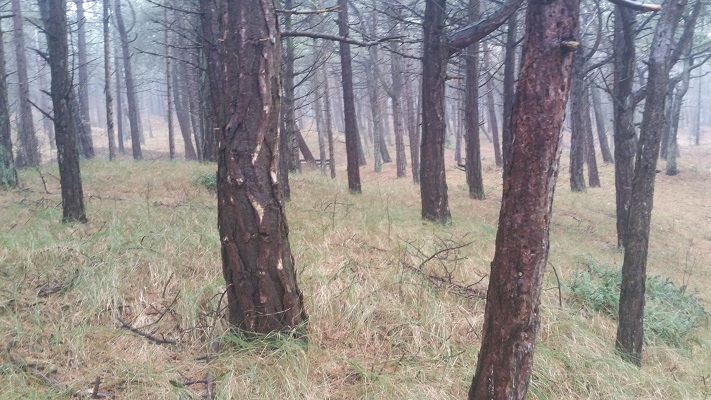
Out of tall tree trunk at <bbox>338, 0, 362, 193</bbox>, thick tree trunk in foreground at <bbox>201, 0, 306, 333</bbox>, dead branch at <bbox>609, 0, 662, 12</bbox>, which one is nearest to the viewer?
dead branch at <bbox>609, 0, 662, 12</bbox>

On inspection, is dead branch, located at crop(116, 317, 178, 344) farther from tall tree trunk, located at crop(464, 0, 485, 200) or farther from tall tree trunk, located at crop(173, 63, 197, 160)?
tall tree trunk, located at crop(173, 63, 197, 160)

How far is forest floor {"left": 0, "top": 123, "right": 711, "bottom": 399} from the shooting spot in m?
3.32

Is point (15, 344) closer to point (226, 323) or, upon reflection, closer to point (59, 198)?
point (226, 323)

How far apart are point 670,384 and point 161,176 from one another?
1010 cm

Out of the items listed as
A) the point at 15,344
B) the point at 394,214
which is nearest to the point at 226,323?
the point at 15,344

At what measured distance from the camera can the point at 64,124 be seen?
662 centimetres

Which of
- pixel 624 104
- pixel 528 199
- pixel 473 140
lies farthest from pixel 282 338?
pixel 473 140

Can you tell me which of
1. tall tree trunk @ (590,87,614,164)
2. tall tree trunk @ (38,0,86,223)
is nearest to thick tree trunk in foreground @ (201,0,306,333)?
tall tree trunk @ (38,0,86,223)

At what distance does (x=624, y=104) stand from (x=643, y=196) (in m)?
4.70

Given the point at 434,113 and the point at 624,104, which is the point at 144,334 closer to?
the point at 434,113

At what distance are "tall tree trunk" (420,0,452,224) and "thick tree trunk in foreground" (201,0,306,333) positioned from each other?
5.24m

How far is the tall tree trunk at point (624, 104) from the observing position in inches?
319

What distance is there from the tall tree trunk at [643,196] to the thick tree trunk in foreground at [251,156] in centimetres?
318

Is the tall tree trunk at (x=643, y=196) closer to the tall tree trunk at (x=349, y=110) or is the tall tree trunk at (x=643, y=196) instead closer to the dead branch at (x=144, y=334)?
the dead branch at (x=144, y=334)
